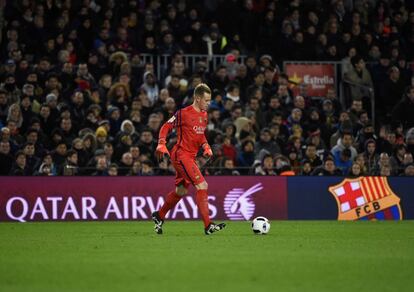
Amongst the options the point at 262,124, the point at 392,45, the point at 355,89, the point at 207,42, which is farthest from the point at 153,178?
the point at 392,45

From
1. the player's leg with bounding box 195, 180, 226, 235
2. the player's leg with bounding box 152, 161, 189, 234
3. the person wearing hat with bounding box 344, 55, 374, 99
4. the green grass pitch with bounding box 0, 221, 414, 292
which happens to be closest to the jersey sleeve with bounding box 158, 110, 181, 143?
the player's leg with bounding box 152, 161, 189, 234

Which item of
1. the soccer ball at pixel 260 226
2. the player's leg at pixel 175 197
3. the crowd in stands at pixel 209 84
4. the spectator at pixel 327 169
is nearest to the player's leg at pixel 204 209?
the player's leg at pixel 175 197

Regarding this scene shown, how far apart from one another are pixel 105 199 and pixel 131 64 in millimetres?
4458

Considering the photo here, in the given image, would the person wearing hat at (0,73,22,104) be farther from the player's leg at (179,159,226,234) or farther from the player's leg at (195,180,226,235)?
the player's leg at (195,180,226,235)

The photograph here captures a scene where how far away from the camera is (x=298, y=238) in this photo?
47.3ft

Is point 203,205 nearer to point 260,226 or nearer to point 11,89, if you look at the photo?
point 260,226

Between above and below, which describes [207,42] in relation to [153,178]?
above

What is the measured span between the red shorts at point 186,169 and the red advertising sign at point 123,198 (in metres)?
5.39

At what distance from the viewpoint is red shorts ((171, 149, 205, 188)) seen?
14766 millimetres

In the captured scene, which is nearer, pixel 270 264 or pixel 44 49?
pixel 270 264

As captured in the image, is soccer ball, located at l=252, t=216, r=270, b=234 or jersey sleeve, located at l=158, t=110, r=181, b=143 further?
soccer ball, located at l=252, t=216, r=270, b=234

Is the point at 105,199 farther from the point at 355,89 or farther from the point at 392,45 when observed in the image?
the point at 392,45

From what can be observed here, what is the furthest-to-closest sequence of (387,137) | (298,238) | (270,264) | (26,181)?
(387,137), (26,181), (298,238), (270,264)

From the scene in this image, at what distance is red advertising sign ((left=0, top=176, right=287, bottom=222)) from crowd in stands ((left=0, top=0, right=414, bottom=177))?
45 centimetres
